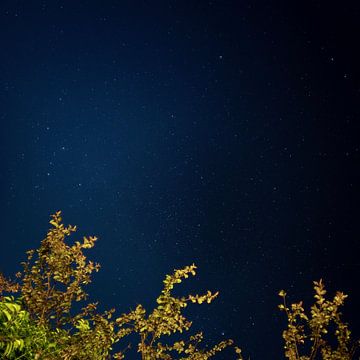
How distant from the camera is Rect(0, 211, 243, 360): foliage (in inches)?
207

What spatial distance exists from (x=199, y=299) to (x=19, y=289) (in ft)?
7.50

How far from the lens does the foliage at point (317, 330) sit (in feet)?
19.3

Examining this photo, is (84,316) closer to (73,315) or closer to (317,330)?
(73,315)

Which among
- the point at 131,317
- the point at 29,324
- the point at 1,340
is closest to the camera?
the point at 1,340

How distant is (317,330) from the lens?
5.93 m

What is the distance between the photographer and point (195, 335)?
6.52 metres

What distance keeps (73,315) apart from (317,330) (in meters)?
3.27

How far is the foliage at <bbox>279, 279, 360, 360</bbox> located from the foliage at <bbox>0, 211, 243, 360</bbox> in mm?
863

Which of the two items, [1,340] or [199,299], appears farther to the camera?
[199,299]

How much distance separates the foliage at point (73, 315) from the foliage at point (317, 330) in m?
0.86

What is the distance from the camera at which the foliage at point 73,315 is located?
525 cm

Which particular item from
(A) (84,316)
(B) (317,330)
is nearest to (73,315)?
(A) (84,316)

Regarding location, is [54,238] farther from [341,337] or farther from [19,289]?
[341,337]

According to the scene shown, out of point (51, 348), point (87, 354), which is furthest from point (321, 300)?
point (51, 348)
